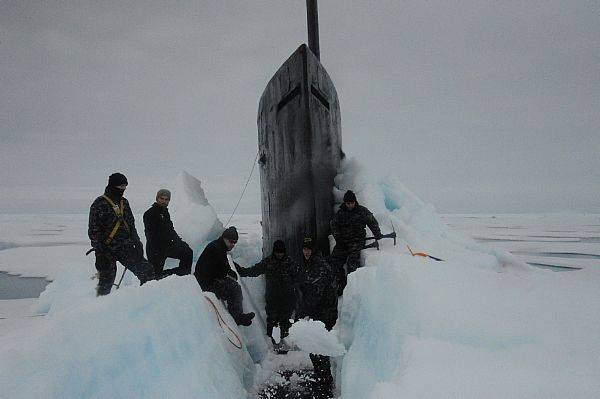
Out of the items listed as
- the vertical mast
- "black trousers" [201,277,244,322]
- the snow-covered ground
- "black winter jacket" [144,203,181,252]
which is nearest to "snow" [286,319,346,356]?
the snow-covered ground

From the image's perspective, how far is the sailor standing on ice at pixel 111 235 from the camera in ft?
13.7

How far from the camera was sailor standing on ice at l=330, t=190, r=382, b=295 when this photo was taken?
504 cm

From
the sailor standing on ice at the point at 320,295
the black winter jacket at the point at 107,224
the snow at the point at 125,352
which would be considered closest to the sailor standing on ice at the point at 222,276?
the sailor standing on ice at the point at 320,295

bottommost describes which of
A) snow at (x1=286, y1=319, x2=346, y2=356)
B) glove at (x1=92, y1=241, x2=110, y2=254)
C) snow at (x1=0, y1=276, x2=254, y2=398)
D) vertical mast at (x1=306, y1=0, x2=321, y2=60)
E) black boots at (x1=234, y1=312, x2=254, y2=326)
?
black boots at (x1=234, y1=312, x2=254, y2=326)

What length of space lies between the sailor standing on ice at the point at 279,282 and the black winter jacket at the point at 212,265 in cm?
43

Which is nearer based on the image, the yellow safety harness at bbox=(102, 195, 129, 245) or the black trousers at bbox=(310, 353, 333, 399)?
the black trousers at bbox=(310, 353, 333, 399)

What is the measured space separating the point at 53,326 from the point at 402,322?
2137 millimetres

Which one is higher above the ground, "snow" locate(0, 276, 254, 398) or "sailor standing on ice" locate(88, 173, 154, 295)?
"sailor standing on ice" locate(88, 173, 154, 295)

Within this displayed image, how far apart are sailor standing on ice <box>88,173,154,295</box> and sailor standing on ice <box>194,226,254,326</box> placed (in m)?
0.73

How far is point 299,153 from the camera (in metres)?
5.59

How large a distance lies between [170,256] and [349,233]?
2.73 meters

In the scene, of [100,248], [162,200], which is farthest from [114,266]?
[162,200]

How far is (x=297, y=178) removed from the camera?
5.63 m

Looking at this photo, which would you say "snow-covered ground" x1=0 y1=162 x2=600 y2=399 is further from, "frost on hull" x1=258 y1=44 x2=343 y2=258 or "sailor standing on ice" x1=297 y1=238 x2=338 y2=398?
"frost on hull" x1=258 y1=44 x2=343 y2=258
